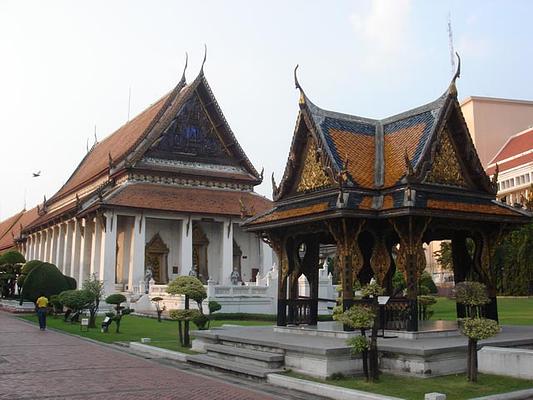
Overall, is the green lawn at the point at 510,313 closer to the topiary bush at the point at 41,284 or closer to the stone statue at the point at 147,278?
the stone statue at the point at 147,278

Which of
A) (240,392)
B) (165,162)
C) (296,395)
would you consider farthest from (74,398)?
(165,162)

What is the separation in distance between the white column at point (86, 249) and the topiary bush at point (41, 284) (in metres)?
8.33

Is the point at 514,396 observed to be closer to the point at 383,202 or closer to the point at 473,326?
the point at 473,326

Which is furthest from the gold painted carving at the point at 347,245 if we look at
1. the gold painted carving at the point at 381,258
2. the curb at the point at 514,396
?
A: the curb at the point at 514,396

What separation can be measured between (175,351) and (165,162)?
24274 mm

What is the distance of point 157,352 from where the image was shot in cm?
1445

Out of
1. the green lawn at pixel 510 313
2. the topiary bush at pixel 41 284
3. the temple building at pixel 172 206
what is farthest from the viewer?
the temple building at pixel 172 206

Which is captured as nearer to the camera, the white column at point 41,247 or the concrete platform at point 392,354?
the concrete platform at point 392,354

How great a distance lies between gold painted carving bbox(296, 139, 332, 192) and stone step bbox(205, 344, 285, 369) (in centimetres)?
363

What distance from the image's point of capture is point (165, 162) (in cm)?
3744

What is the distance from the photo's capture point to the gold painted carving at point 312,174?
1291 cm

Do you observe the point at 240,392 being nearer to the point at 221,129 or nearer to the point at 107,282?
the point at 107,282

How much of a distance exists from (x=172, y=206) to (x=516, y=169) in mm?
38950

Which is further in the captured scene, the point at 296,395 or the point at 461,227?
the point at 461,227
